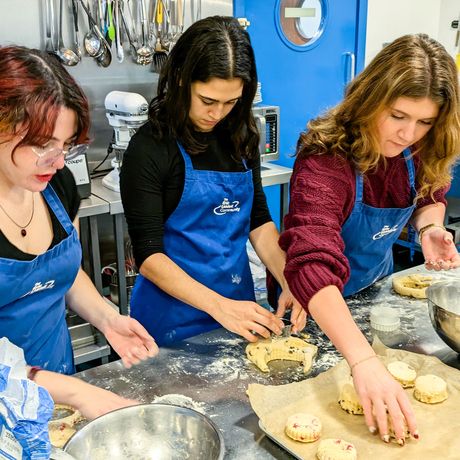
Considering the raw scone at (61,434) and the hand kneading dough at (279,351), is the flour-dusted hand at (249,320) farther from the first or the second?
the raw scone at (61,434)

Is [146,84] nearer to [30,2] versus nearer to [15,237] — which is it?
[30,2]

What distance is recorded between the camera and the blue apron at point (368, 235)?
1667 millimetres

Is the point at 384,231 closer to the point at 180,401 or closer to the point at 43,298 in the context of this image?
the point at 180,401

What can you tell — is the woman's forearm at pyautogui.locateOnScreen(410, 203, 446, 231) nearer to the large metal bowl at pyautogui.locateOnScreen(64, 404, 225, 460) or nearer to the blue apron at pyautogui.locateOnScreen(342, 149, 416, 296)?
the blue apron at pyautogui.locateOnScreen(342, 149, 416, 296)

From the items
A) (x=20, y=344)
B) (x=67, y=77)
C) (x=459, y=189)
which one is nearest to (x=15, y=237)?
(x=20, y=344)

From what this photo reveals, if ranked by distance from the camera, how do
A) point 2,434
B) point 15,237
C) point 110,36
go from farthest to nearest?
point 110,36 < point 15,237 < point 2,434

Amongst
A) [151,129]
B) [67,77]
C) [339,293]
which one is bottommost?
[339,293]

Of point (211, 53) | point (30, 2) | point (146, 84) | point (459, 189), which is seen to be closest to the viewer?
point (211, 53)

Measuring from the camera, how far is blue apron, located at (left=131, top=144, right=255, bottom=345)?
174cm

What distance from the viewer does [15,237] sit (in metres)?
1.29

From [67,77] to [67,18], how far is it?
6.69 ft

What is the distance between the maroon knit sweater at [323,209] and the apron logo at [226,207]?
10.8 inches

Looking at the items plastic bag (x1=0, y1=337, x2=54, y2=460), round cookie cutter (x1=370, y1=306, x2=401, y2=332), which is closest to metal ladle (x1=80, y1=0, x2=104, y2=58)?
round cookie cutter (x1=370, y1=306, x2=401, y2=332)

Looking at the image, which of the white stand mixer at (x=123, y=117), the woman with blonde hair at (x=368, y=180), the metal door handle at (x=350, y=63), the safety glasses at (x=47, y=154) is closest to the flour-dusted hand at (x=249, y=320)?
the woman with blonde hair at (x=368, y=180)
